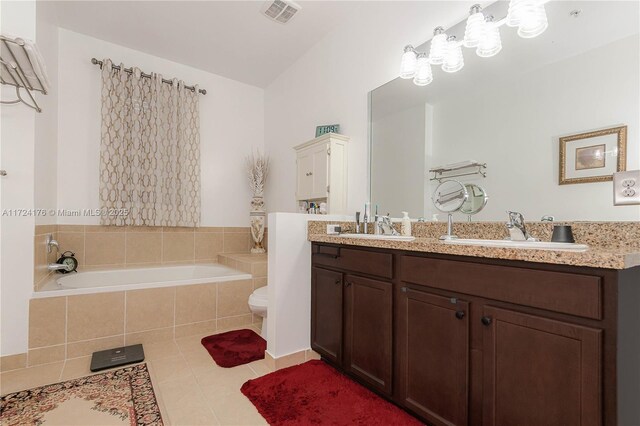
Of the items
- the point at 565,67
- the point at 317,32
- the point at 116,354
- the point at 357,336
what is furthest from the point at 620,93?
the point at 116,354

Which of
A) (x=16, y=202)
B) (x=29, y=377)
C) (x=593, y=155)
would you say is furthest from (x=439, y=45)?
(x=29, y=377)

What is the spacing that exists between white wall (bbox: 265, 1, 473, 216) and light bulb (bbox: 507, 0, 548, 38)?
0.37 metres

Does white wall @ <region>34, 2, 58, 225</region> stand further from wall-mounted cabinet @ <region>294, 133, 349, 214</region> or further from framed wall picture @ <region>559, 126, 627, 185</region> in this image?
framed wall picture @ <region>559, 126, 627, 185</region>

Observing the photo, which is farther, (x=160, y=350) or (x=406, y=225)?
(x=160, y=350)

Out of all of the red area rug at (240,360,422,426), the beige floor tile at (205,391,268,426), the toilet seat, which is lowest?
the beige floor tile at (205,391,268,426)

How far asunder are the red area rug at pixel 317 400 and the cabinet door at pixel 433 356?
0.15 m

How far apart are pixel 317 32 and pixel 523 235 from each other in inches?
102

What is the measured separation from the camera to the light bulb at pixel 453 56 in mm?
1803

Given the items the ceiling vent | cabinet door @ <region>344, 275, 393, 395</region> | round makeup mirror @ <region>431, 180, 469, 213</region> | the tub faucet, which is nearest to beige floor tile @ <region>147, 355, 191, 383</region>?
cabinet door @ <region>344, 275, 393, 395</region>

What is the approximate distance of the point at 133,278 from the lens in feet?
10.2

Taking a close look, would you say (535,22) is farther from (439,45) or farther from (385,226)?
(385,226)

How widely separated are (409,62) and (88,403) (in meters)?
2.74

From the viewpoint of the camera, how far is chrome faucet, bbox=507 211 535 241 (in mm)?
1345

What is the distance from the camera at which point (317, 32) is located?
2.90m
